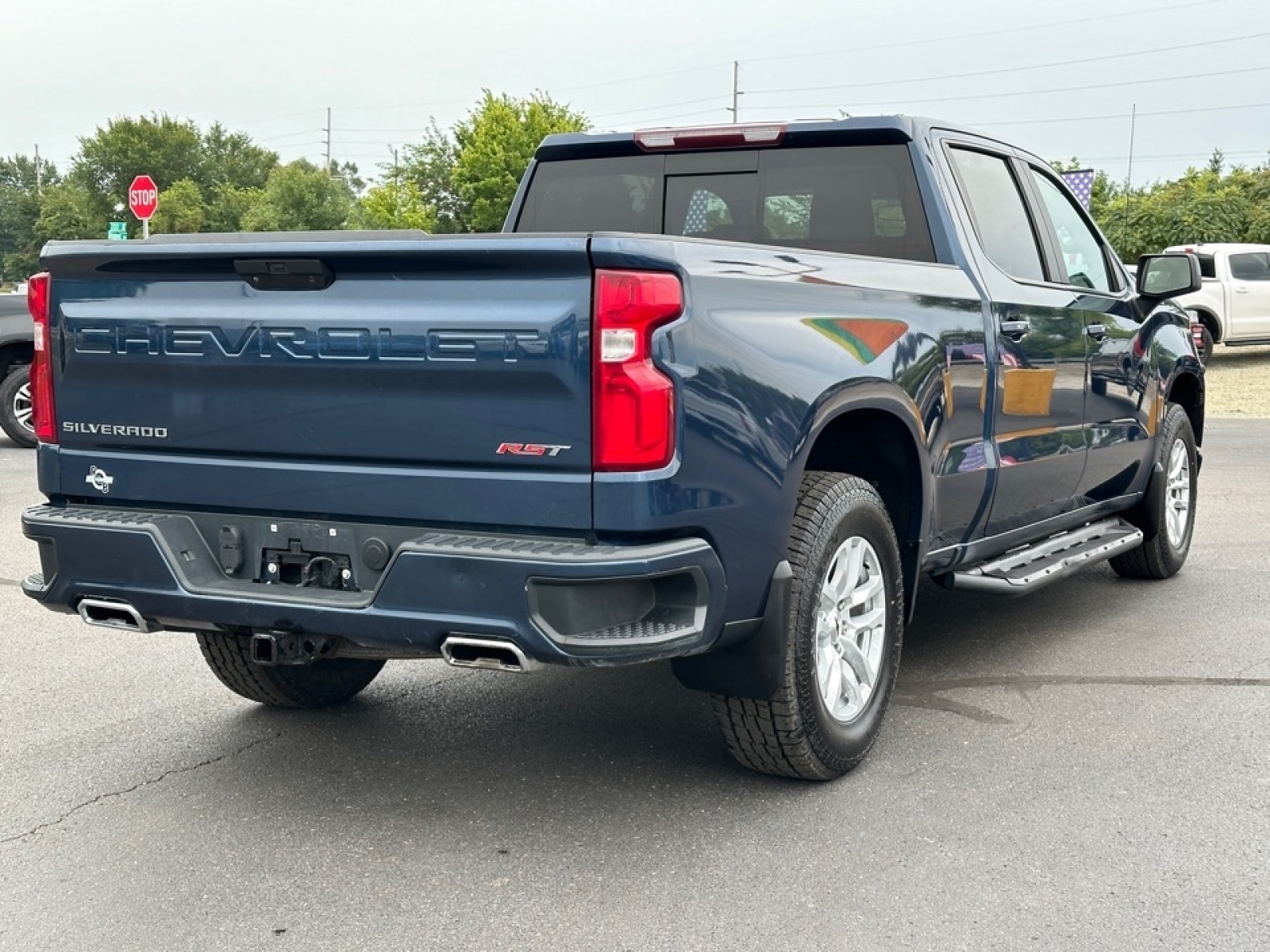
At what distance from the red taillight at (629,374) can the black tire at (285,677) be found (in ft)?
5.59

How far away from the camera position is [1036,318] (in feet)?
17.5

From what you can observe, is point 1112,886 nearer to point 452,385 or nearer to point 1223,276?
point 452,385

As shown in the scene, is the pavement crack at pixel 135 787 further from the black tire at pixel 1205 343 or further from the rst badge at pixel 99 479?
the black tire at pixel 1205 343

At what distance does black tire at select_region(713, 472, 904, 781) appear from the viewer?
3854 millimetres

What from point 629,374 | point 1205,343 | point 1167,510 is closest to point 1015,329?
point 629,374

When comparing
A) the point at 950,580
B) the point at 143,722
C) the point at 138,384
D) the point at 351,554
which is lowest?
the point at 143,722

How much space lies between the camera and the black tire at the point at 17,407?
1299cm

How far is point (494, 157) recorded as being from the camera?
60.4m

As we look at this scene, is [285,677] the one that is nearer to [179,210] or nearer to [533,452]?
[533,452]

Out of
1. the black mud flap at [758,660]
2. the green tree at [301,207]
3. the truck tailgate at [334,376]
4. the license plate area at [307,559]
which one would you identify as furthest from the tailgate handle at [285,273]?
the green tree at [301,207]

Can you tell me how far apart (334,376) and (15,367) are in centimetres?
1067

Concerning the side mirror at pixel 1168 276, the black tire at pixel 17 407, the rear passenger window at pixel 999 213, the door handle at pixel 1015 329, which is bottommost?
the black tire at pixel 17 407

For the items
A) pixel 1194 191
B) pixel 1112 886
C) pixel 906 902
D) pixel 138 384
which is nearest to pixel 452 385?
pixel 138 384

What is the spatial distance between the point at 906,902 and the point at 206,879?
1.67 m
